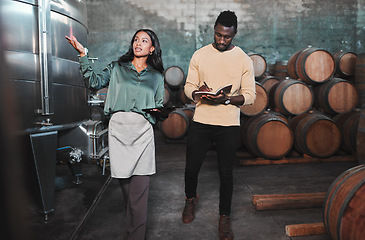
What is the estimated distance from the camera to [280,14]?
10.2 m

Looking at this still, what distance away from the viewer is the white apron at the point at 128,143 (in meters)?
1.94

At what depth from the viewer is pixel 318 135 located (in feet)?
16.0

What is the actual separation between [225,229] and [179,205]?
82cm

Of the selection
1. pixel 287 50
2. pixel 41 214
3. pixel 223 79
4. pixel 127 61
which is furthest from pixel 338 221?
pixel 287 50

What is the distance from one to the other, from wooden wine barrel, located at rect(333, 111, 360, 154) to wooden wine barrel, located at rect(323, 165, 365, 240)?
336 centimetres

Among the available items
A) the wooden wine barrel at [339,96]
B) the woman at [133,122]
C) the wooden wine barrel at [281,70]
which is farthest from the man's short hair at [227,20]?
the wooden wine barrel at [281,70]

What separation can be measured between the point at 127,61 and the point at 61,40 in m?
0.97

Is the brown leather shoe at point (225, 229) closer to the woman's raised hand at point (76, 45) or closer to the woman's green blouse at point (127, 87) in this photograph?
the woman's green blouse at point (127, 87)

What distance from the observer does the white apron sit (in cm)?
194

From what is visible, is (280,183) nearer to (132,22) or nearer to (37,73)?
(37,73)

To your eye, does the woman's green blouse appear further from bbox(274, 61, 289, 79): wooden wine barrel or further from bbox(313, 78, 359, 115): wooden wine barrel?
bbox(274, 61, 289, 79): wooden wine barrel

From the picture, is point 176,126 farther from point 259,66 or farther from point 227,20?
point 227,20

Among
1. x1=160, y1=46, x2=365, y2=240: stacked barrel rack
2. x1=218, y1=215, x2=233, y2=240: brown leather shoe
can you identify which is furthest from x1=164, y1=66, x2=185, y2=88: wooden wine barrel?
x1=218, y1=215, x2=233, y2=240: brown leather shoe

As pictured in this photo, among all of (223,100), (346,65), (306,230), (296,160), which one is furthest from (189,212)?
(346,65)
